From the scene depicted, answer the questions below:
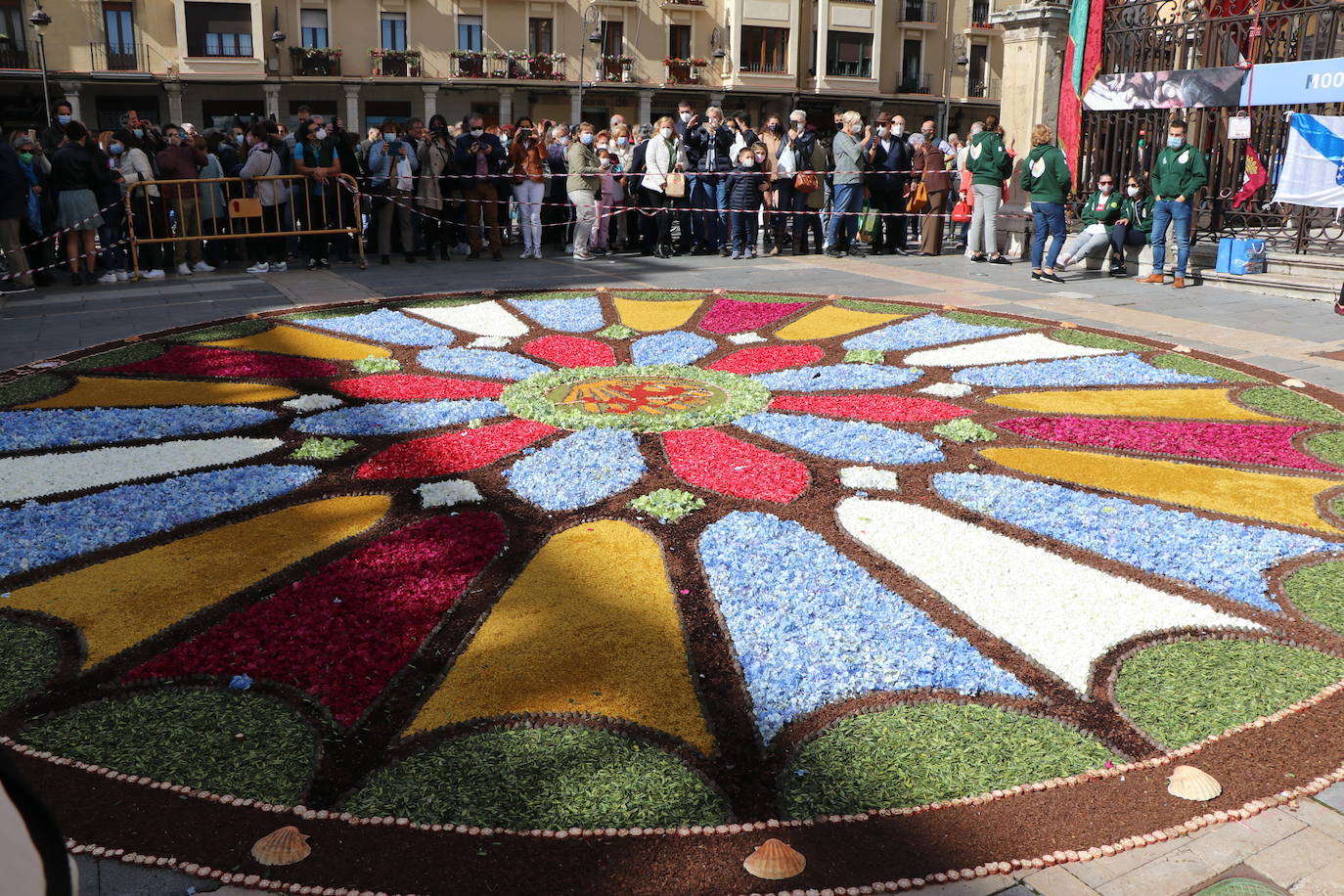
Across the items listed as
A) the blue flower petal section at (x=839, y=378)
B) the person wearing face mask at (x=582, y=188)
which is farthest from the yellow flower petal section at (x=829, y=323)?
the person wearing face mask at (x=582, y=188)

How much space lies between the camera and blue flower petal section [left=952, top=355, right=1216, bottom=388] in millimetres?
7648

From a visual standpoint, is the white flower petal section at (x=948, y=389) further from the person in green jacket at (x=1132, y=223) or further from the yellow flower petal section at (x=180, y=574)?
the person in green jacket at (x=1132, y=223)

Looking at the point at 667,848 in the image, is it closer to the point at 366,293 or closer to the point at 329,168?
the point at 366,293

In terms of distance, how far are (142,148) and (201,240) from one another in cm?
151

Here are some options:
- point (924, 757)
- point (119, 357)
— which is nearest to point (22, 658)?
point (924, 757)

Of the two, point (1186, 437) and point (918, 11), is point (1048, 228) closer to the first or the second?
point (1186, 437)

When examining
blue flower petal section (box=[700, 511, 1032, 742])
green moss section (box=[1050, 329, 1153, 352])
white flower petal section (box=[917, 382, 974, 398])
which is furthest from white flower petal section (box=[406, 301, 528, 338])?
blue flower petal section (box=[700, 511, 1032, 742])

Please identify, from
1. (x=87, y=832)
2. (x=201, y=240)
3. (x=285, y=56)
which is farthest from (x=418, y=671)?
(x=285, y=56)

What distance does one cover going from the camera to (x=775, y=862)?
8.96 ft

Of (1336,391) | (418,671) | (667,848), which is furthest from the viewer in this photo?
(1336,391)

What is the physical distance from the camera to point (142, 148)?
549 inches

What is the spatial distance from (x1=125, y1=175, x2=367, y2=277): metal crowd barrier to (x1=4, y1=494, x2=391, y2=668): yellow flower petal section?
8.80 meters

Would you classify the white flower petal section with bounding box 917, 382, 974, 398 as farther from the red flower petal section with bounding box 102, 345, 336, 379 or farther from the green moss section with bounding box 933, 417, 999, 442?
the red flower petal section with bounding box 102, 345, 336, 379

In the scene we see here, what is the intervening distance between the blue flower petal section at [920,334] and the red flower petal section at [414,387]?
2.97 m
